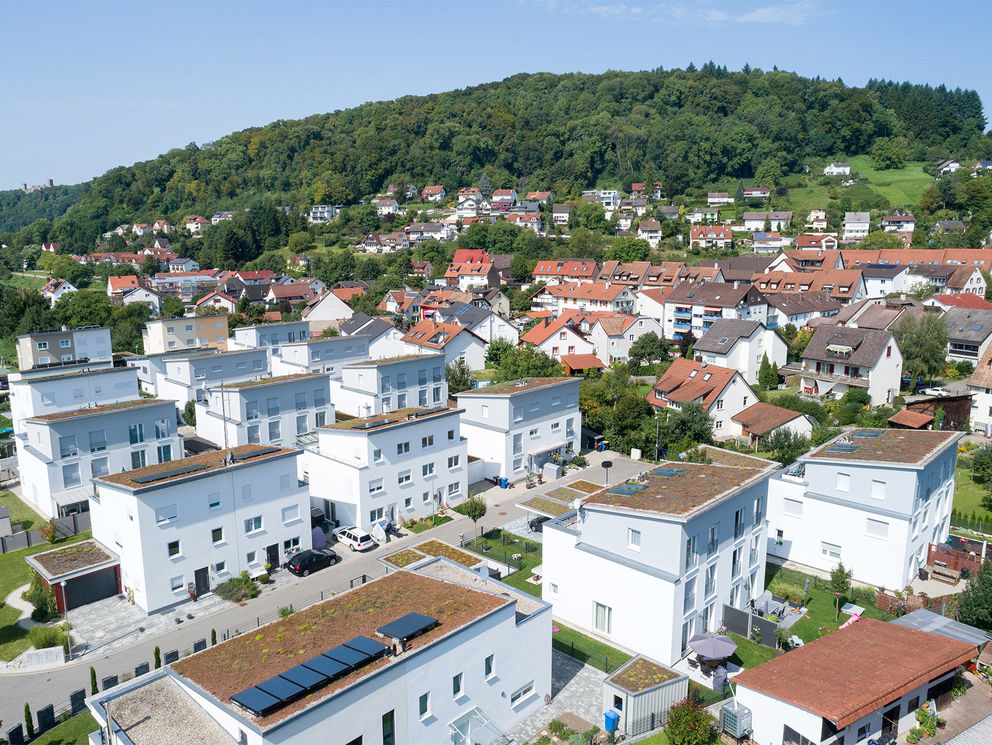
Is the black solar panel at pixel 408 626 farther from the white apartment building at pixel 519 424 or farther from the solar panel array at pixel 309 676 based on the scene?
the white apartment building at pixel 519 424

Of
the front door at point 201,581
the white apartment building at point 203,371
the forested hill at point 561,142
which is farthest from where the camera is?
the forested hill at point 561,142

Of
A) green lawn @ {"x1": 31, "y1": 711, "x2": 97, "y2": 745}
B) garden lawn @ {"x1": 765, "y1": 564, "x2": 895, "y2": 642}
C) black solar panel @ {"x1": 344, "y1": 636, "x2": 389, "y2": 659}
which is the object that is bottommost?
garden lawn @ {"x1": 765, "y1": 564, "x2": 895, "y2": 642}

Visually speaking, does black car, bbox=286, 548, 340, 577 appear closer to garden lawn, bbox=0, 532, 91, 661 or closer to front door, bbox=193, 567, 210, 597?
front door, bbox=193, 567, 210, 597

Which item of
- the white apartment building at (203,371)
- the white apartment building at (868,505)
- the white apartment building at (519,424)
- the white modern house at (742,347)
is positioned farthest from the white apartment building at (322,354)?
the white apartment building at (868,505)

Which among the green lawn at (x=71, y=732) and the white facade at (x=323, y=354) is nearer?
the green lawn at (x=71, y=732)

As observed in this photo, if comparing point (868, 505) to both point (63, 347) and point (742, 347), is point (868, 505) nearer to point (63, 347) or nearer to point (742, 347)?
point (742, 347)

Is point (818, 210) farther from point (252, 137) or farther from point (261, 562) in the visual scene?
point (252, 137)

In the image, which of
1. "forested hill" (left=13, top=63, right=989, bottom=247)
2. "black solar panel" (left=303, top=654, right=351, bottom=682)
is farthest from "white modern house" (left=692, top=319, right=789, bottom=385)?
"forested hill" (left=13, top=63, right=989, bottom=247)
